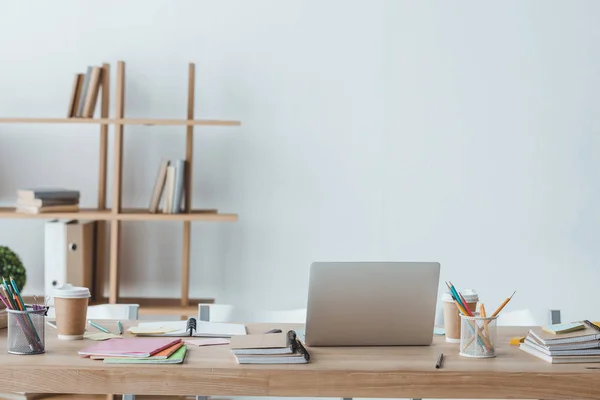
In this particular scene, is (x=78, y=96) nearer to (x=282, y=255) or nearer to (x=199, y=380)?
(x=282, y=255)

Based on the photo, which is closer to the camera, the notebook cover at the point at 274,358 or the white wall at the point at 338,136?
the notebook cover at the point at 274,358

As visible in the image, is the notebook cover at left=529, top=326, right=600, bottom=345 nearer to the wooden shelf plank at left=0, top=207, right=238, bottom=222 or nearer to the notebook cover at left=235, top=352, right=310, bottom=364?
the notebook cover at left=235, top=352, right=310, bottom=364

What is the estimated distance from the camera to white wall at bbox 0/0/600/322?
4.08 metres

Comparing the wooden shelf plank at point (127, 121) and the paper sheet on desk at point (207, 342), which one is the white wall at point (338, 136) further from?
the paper sheet on desk at point (207, 342)

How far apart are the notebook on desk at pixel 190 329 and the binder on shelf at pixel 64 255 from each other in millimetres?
1427

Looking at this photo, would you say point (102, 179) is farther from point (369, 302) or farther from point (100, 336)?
point (369, 302)

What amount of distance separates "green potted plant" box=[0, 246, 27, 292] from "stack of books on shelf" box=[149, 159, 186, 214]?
66 centimetres

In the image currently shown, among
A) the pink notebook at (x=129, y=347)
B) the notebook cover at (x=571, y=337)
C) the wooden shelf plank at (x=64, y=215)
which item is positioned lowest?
the pink notebook at (x=129, y=347)

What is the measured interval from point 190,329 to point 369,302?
0.54m

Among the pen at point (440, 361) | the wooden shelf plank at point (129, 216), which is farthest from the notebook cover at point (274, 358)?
the wooden shelf plank at point (129, 216)

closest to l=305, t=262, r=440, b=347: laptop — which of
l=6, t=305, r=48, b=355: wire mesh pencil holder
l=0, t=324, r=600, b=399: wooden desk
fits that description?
l=0, t=324, r=600, b=399: wooden desk

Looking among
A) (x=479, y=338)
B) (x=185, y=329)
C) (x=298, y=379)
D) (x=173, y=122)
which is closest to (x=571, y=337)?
(x=479, y=338)

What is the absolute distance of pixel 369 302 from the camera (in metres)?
2.13

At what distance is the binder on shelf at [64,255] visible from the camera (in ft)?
12.4
